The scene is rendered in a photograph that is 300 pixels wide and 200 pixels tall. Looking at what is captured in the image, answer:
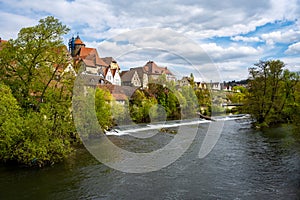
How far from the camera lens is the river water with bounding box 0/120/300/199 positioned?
33.9 ft

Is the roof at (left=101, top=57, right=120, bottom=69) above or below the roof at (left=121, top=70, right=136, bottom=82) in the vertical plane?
above

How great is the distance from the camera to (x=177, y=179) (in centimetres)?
1201

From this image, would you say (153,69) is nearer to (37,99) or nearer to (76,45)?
(76,45)

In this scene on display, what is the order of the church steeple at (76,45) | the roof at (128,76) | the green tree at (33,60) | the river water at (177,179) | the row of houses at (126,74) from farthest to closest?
the church steeple at (76,45)
the roof at (128,76)
the row of houses at (126,74)
the green tree at (33,60)
the river water at (177,179)

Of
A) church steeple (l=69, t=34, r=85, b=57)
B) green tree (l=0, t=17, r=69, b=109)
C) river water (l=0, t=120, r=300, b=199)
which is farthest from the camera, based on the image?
church steeple (l=69, t=34, r=85, b=57)

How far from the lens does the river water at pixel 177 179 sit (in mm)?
10336

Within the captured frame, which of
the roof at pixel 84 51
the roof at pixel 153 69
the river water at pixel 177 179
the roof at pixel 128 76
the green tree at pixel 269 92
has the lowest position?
the river water at pixel 177 179

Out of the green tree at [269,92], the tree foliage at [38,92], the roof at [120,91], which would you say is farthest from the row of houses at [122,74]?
the tree foliage at [38,92]

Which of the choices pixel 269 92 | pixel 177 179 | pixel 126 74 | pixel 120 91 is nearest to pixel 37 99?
pixel 177 179

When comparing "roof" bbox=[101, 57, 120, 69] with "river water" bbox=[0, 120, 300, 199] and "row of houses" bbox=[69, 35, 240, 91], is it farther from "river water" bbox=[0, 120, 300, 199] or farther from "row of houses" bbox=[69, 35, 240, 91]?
"river water" bbox=[0, 120, 300, 199]

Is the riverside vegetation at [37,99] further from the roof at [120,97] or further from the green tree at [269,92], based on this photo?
the green tree at [269,92]

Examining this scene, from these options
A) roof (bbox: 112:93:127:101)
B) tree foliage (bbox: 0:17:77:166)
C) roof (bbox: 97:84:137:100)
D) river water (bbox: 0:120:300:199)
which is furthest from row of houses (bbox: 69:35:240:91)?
river water (bbox: 0:120:300:199)

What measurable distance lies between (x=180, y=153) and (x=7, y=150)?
9585 millimetres

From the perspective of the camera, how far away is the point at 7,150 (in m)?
13.5
